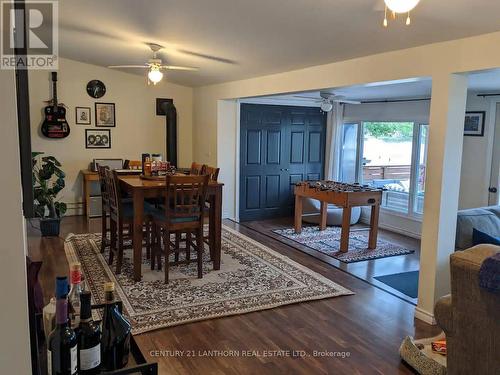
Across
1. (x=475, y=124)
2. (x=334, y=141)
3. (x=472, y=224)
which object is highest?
(x=475, y=124)

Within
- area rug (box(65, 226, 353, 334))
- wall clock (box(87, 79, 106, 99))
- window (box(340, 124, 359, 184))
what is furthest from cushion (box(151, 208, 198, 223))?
window (box(340, 124, 359, 184))

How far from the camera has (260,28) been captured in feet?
12.4

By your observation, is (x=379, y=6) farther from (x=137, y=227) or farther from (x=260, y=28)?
(x=137, y=227)

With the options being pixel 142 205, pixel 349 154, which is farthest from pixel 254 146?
pixel 142 205

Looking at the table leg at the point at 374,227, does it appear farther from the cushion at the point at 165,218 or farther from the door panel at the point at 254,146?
the cushion at the point at 165,218

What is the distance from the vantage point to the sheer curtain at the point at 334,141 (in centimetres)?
773

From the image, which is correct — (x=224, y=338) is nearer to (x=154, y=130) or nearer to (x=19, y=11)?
(x=19, y=11)

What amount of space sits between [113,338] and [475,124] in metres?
6.07

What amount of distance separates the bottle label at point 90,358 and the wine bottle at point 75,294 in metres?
0.08

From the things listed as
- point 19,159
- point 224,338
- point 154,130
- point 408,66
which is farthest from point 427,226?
point 154,130

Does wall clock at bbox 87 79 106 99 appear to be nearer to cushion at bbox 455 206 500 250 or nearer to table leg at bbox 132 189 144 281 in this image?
table leg at bbox 132 189 144 281

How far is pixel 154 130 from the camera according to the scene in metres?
7.89

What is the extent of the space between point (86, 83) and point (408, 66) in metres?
5.50

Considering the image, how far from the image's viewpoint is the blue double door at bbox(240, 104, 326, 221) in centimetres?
728
